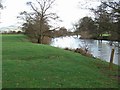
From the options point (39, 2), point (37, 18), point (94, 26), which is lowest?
point (94, 26)

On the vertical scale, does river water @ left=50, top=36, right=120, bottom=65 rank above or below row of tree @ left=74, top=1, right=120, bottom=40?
below

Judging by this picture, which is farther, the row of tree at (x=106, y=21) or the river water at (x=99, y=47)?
the river water at (x=99, y=47)

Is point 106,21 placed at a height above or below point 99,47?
above

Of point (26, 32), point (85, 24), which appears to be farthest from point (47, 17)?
point (85, 24)

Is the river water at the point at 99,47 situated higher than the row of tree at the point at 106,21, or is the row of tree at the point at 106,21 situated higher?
the row of tree at the point at 106,21

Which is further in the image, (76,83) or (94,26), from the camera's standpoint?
(94,26)

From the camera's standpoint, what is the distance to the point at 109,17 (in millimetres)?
15461

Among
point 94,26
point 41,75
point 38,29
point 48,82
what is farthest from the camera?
point 38,29

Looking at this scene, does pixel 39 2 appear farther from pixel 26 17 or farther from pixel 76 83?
pixel 76 83

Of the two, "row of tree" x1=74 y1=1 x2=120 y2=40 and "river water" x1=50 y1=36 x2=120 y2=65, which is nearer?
"row of tree" x1=74 y1=1 x2=120 y2=40

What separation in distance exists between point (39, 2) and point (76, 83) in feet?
147

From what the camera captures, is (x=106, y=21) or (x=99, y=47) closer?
(x=106, y=21)

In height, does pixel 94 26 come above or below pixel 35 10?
below

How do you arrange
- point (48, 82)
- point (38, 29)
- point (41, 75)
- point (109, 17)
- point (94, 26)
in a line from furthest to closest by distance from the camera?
point (38, 29)
point (94, 26)
point (109, 17)
point (41, 75)
point (48, 82)
